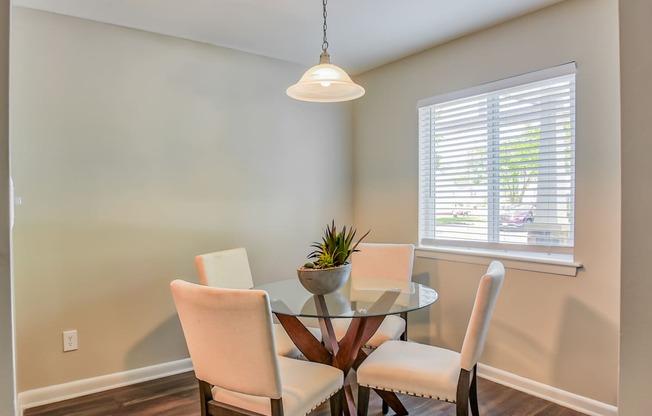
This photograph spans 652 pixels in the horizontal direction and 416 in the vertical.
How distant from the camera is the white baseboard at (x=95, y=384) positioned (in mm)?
2406

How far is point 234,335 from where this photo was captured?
4.83ft

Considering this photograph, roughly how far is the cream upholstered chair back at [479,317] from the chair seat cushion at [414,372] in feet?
0.39

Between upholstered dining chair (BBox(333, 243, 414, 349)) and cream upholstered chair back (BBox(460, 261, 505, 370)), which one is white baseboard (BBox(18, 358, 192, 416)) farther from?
cream upholstered chair back (BBox(460, 261, 505, 370))

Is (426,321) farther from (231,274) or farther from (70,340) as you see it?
(70,340)

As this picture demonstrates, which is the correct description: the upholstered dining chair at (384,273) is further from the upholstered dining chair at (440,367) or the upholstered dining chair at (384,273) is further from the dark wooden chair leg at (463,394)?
the dark wooden chair leg at (463,394)

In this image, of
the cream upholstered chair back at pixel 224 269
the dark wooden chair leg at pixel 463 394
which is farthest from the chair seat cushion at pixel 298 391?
the cream upholstered chair back at pixel 224 269

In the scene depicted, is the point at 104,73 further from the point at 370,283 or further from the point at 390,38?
the point at 370,283

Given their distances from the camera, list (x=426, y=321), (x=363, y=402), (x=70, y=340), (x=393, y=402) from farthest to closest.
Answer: (x=426, y=321) → (x=70, y=340) → (x=393, y=402) → (x=363, y=402)

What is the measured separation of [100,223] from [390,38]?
241 cm

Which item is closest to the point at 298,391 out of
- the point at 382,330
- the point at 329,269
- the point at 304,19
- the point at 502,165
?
the point at 329,269

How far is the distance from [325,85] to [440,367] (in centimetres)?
153

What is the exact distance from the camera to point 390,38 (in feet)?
9.48

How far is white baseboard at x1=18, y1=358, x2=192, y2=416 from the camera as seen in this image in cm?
241

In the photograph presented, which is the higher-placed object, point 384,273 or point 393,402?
point 384,273
